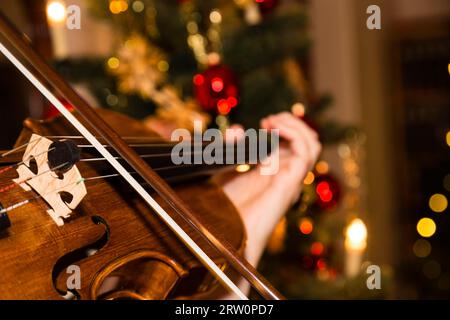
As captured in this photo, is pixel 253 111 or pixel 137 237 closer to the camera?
pixel 137 237

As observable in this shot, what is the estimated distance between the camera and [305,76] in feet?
5.66

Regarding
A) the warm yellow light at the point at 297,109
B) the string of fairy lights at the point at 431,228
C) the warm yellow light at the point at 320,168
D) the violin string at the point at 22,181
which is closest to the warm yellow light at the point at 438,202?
the string of fairy lights at the point at 431,228

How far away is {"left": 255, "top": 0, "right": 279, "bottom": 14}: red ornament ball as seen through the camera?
0.89 meters

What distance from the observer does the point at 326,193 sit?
3.09ft

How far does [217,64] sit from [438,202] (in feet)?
4.37

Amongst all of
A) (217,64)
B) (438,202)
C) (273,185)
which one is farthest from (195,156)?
(438,202)

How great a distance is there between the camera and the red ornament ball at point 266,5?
89 cm

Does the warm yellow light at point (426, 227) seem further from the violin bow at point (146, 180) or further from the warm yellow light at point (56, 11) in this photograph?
the violin bow at point (146, 180)

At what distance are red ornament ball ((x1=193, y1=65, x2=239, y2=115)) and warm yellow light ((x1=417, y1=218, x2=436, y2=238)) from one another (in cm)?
132

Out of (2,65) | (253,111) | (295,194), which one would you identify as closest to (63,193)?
(295,194)

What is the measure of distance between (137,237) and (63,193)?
0.26 ft

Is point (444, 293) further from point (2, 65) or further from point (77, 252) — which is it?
point (77, 252)

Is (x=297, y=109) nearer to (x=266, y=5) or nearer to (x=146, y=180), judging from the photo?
(x=266, y=5)

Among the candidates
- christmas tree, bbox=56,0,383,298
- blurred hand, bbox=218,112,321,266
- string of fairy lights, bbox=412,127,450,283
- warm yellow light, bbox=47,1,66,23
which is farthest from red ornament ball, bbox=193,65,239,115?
string of fairy lights, bbox=412,127,450,283
